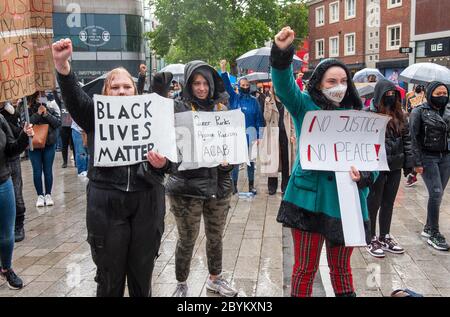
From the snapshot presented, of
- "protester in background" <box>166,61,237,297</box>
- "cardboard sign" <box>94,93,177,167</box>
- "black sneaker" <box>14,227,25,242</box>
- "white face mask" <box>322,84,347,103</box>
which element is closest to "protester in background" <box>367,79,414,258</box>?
"protester in background" <box>166,61,237,297</box>

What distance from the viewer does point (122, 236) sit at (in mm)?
3037

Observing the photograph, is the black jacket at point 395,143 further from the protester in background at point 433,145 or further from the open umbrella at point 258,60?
the open umbrella at point 258,60

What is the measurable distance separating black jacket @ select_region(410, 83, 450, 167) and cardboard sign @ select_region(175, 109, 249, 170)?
257 centimetres

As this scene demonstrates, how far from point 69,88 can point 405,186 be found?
8.14m

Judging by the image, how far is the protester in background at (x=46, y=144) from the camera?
25.9ft

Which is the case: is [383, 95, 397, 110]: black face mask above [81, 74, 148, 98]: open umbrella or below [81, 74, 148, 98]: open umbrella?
below

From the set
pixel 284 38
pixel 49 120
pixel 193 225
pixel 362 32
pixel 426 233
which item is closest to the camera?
pixel 284 38

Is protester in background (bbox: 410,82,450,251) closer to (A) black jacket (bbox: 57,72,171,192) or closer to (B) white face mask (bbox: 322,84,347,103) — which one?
(B) white face mask (bbox: 322,84,347,103)

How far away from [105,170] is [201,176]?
3.76 ft

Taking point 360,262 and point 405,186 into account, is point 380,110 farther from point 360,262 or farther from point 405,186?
point 405,186

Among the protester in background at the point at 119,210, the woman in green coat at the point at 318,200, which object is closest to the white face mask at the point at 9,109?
the protester in background at the point at 119,210

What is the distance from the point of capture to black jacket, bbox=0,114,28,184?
4.46m

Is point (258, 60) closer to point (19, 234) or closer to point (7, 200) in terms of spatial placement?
point (19, 234)

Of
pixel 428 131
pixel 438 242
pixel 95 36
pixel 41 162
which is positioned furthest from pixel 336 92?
pixel 95 36
